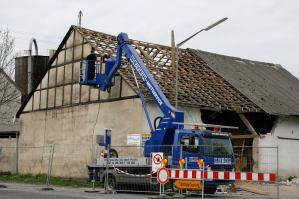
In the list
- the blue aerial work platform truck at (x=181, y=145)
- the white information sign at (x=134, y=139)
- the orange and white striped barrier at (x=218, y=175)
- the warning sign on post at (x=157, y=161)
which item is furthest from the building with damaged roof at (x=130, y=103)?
the orange and white striped barrier at (x=218, y=175)

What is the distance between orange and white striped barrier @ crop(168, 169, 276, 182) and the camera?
61.8ft

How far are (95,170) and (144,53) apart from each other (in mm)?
11015

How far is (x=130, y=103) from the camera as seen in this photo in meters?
28.7

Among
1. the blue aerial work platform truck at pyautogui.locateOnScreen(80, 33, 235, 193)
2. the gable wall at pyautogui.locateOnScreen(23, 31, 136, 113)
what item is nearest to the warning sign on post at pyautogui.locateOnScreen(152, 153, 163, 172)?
the blue aerial work platform truck at pyautogui.locateOnScreen(80, 33, 235, 193)

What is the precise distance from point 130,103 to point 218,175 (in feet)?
34.3

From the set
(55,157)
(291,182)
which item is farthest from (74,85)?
(291,182)

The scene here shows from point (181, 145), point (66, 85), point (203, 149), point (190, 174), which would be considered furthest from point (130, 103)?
point (190, 174)

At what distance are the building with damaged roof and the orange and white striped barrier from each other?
8991mm

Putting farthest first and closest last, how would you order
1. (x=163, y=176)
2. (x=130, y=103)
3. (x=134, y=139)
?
1. (x=130, y=103)
2. (x=134, y=139)
3. (x=163, y=176)

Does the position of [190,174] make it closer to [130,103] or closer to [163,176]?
[163,176]

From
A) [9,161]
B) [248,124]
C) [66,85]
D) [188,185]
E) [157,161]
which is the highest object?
[66,85]

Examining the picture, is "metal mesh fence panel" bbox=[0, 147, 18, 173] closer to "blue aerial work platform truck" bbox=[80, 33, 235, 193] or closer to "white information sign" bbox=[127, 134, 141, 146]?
"white information sign" bbox=[127, 134, 141, 146]

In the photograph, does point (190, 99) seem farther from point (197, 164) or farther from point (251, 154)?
point (197, 164)

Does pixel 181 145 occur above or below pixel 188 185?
above
